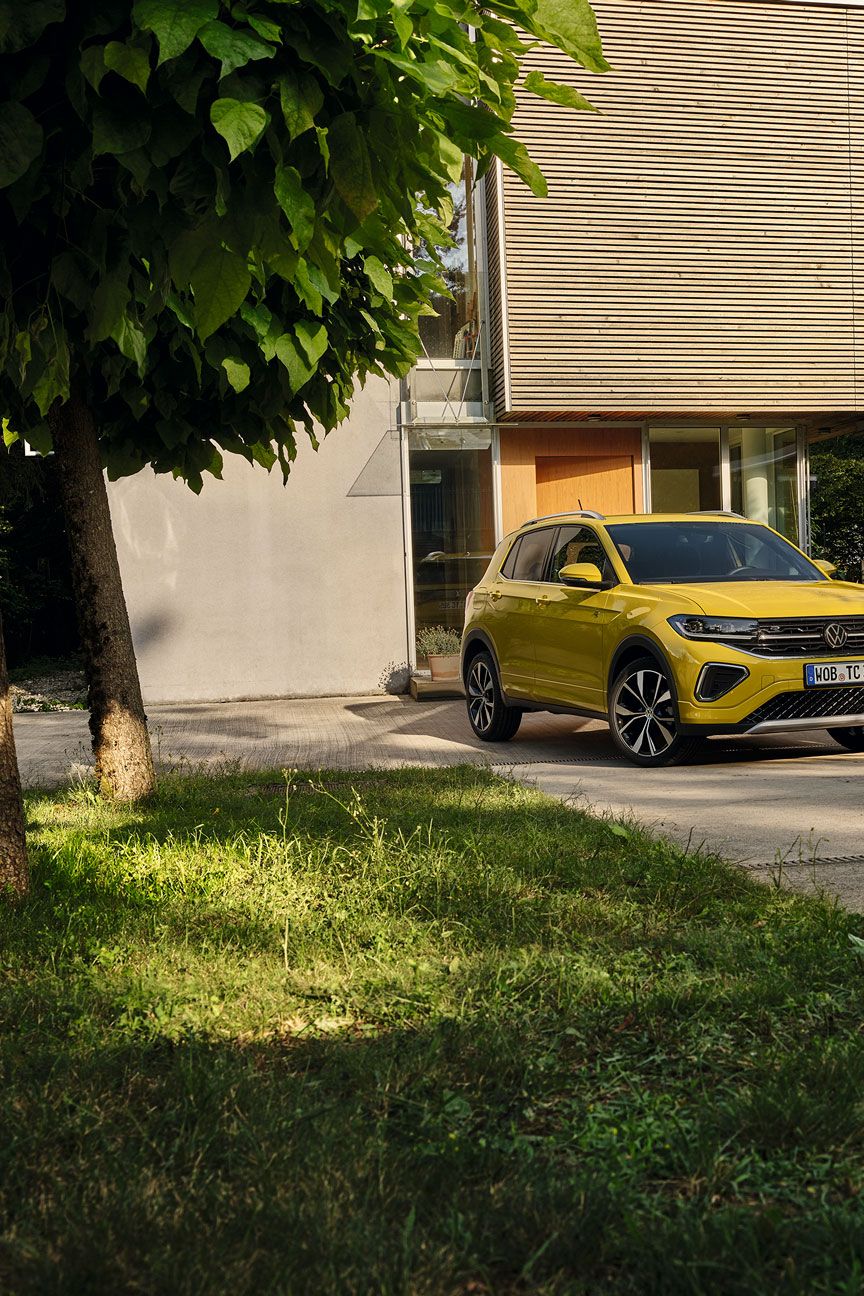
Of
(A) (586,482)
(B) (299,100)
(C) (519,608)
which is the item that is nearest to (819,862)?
(B) (299,100)

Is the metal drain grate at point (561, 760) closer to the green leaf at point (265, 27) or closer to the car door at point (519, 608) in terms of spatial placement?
the car door at point (519, 608)

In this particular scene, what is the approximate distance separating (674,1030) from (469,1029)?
0.50 meters

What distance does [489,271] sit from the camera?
1661cm

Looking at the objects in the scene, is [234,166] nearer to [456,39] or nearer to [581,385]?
[456,39]

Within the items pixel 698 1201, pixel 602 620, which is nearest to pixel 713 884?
pixel 698 1201

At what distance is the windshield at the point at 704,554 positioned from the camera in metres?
9.96

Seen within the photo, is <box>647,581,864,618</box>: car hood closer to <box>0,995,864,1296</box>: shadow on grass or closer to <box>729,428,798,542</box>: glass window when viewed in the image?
<box>0,995,864,1296</box>: shadow on grass

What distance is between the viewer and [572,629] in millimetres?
10055

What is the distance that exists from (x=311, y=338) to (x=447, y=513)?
497 inches

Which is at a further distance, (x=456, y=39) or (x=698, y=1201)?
(x=456, y=39)

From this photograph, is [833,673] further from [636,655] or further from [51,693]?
[51,693]

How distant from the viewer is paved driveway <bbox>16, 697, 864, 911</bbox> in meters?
5.84

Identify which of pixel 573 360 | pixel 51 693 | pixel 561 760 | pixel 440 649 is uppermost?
pixel 573 360

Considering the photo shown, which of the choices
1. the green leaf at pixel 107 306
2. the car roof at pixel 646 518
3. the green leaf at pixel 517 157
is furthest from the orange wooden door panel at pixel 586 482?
the green leaf at pixel 517 157
